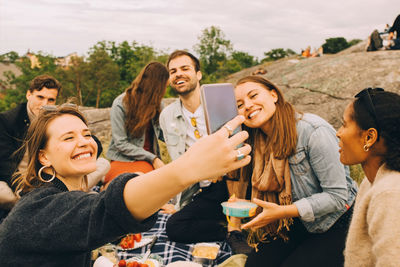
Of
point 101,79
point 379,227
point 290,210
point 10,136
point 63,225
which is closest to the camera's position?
point 63,225

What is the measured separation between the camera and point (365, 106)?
5.99 feet

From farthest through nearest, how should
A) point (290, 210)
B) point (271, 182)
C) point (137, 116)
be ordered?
point (137, 116) < point (271, 182) < point (290, 210)

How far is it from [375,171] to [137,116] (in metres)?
3.52

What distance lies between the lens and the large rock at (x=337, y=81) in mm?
6656

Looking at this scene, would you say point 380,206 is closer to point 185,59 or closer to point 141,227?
point 141,227

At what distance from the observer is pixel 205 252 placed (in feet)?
10.2

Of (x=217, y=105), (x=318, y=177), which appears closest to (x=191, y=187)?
(x=318, y=177)

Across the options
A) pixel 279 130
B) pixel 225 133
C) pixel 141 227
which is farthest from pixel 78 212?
pixel 279 130

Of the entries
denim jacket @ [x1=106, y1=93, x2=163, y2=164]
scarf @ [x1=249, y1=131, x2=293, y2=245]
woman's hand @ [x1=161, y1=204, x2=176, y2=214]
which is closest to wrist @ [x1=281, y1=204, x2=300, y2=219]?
scarf @ [x1=249, y1=131, x2=293, y2=245]

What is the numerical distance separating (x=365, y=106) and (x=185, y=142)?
2.84 metres

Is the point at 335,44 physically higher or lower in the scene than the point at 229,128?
higher

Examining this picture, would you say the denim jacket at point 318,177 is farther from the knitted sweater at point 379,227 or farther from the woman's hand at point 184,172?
the woman's hand at point 184,172

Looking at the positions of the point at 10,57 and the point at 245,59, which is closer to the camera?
the point at 10,57

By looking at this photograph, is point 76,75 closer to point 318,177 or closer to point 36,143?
point 36,143
